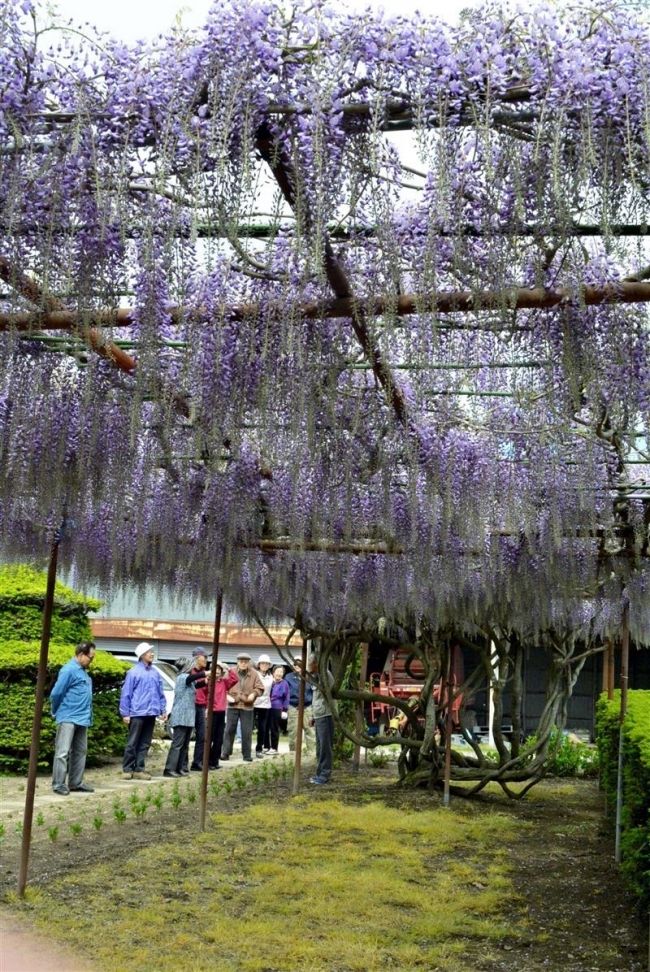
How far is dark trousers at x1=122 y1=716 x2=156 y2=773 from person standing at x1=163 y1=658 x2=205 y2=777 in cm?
24

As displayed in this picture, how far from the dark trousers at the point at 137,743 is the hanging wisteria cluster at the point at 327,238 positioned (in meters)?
4.90

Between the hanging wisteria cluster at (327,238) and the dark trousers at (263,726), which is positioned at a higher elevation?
the hanging wisteria cluster at (327,238)

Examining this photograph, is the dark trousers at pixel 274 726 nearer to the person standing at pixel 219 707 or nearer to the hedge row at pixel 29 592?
the person standing at pixel 219 707

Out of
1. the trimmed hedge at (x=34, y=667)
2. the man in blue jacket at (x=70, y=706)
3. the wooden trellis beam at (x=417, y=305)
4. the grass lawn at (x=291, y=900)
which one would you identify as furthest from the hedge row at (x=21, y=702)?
the wooden trellis beam at (x=417, y=305)

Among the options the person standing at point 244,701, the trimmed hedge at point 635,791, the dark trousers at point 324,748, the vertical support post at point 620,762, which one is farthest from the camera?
the person standing at point 244,701

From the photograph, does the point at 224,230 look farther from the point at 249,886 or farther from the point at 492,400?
the point at 249,886

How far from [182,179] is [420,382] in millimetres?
1440

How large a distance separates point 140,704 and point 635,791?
550 cm

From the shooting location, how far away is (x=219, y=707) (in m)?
10.9

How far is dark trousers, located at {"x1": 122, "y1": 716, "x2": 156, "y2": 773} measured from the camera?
32.4 feet

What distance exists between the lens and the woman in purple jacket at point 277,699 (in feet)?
41.9

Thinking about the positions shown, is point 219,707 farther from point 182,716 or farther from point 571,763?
point 571,763

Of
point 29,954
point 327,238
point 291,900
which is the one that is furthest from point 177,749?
point 327,238

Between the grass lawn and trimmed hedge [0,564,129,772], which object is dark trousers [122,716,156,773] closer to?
trimmed hedge [0,564,129,772]
